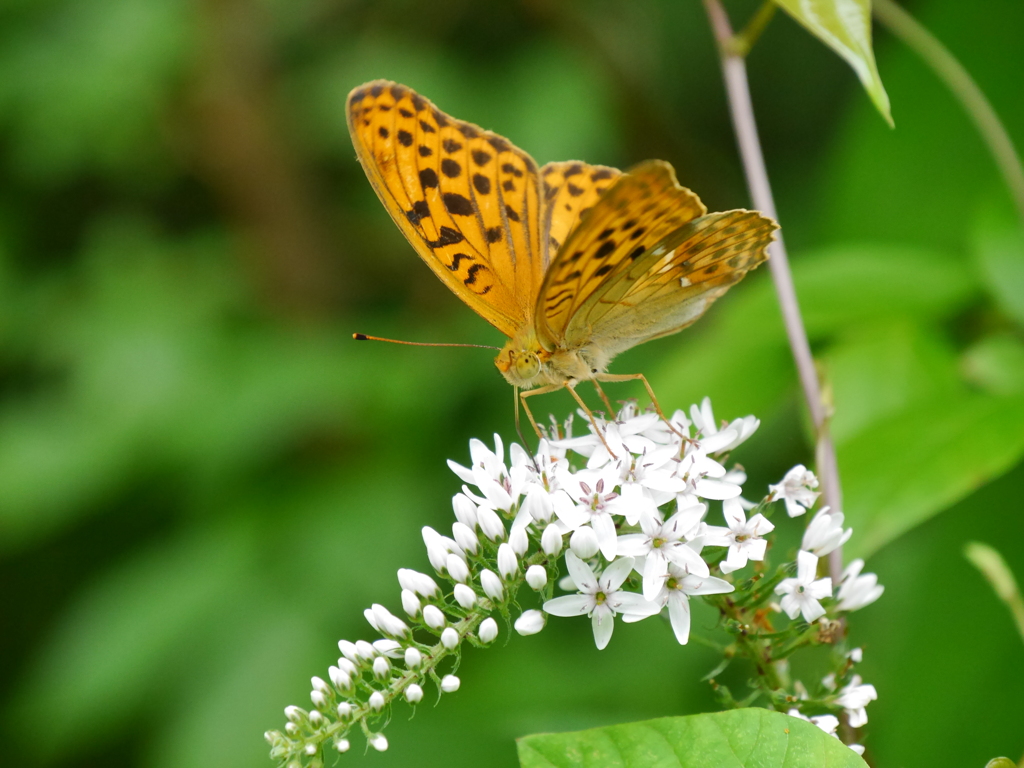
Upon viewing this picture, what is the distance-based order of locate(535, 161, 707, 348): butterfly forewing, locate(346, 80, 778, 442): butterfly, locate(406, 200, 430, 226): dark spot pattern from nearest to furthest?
locate(535, 161, 707, 348): butterfly forewing → locate(346, 80, 778, 442): butterfly → locate(406, 200, 430, 226): dark spot pattern

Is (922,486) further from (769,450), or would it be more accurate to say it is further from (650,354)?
(650,354)

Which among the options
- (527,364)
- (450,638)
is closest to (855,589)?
(450,638)

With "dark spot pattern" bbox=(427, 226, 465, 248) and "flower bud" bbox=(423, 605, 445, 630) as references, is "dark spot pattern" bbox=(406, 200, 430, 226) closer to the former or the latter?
"dark spot pattern" bbox=(427, 226, 465, 248)

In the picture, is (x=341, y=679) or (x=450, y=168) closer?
(x=341, y=679)

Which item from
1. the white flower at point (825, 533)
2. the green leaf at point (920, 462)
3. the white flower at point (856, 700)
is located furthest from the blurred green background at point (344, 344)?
the white flower at point (856, 700)

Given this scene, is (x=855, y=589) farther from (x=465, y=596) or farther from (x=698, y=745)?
(x=465, y=596)

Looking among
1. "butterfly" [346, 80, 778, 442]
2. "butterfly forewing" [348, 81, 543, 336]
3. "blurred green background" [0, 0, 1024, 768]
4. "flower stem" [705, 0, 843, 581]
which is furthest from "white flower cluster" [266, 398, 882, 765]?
"blurred green background" [0, 0, 1024, 768]

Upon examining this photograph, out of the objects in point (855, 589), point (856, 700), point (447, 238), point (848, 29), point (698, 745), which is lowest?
point (856, 700)

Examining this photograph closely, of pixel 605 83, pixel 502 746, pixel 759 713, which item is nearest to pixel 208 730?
pixel 502 746
